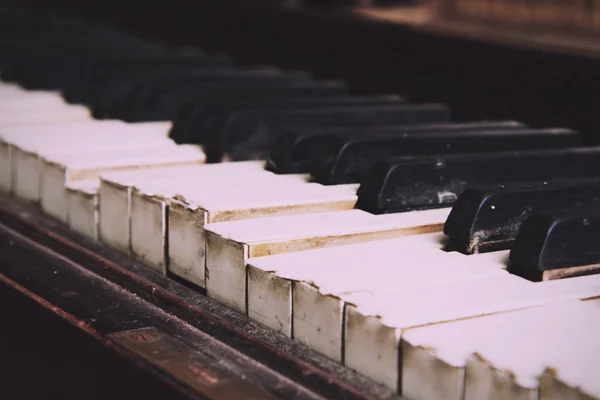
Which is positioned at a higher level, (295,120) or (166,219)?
(295,120)

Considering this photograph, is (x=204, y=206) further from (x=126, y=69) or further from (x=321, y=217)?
(x=126, y=69)

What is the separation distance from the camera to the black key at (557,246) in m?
1.24

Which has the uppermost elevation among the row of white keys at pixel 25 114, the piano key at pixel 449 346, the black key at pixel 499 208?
the row of white keys at pixel 25 114

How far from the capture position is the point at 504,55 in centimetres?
218

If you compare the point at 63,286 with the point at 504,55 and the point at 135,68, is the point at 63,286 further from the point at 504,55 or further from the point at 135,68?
the point at 135,68

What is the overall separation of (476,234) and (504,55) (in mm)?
923

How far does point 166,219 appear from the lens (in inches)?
58.6

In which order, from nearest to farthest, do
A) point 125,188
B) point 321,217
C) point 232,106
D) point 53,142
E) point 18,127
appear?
point 321,217 → point 125,188 → point 53,142 → point 18,127 → point 232,106

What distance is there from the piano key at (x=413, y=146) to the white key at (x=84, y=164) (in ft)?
1.02

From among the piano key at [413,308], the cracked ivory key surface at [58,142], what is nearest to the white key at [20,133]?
the cracked ivory key surface at [58,142]

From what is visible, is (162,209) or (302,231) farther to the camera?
(162,209)

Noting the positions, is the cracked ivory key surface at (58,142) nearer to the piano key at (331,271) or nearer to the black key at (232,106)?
the black key at (232,106)

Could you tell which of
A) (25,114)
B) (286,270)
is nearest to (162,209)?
(286,270)

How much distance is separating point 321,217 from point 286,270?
274 mm
